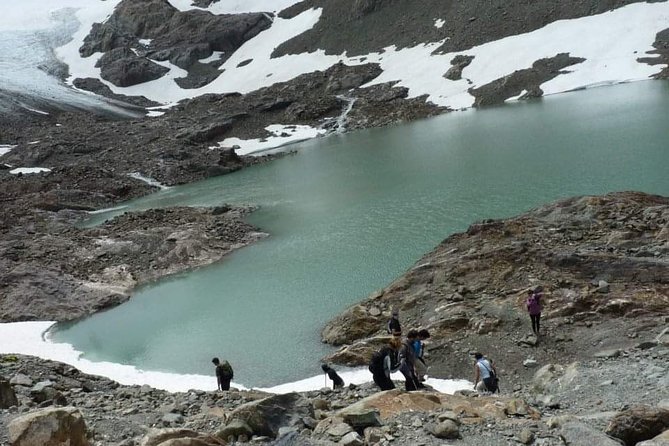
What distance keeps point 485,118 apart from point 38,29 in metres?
131

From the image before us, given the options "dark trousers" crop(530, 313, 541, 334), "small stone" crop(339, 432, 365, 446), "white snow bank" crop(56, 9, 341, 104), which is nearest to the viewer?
"small stone" crop(339, 432, 365, 446)

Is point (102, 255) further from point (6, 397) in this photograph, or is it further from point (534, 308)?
point (534, 308)

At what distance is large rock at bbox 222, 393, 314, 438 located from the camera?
412 inches

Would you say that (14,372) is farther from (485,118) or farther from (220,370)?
(485,118)

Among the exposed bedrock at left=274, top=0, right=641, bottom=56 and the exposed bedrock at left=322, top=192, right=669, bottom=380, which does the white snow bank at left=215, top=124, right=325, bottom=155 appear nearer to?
the exposed bedrock at left=274, top=0, right=641, bottom=56

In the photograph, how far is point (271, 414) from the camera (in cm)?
1066

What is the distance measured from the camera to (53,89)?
111 metres

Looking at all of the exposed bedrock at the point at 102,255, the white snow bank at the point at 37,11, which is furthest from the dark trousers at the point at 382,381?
the white snow bank at the point at 37,11

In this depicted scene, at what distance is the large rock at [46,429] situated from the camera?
9039 mm

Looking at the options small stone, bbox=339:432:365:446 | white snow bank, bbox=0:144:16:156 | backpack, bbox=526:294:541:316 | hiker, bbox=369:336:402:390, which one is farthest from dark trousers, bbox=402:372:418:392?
white snow bank, bbox=0:144:16:156

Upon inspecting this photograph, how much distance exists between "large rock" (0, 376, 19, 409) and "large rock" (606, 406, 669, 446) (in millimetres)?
12595

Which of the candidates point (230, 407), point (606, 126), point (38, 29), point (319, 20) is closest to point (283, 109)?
point (319, 20)

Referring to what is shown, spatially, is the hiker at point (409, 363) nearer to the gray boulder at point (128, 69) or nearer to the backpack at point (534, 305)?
the backpack at point (534, 305)

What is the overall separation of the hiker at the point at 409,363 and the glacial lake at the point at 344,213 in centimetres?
629
